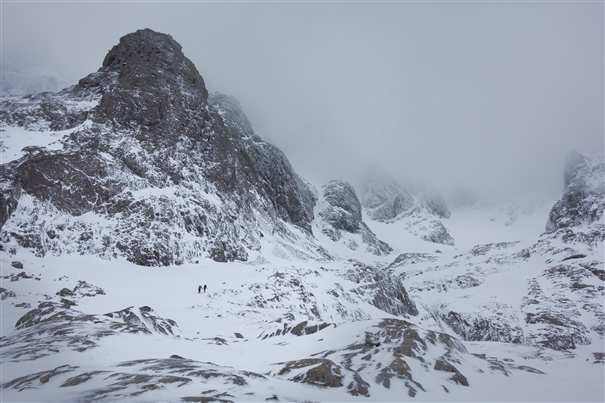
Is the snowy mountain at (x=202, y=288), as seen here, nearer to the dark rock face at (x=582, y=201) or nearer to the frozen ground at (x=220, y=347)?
the frozen ground at (x=220, y=347)

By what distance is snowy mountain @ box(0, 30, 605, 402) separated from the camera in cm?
1045

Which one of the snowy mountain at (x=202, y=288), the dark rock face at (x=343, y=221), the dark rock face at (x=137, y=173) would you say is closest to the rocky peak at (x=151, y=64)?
the dark rock face at (x=137, y=173)

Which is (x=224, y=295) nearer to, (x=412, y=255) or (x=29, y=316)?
(x=29, y=316)

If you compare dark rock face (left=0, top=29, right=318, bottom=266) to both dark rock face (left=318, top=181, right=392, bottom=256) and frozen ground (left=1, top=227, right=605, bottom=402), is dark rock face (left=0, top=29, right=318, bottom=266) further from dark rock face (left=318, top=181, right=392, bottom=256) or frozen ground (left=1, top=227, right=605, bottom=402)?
dark rock face (left=318, top=181, right=392, bottom=256)

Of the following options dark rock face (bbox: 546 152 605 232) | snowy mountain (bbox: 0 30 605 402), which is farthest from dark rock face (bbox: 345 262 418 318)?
dark rock face (bbox: 546 152 605 232)

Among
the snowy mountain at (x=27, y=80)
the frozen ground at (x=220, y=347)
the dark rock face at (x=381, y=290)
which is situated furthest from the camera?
the snowy mountain at (x=27, y=80)

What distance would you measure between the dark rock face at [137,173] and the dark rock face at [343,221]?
52.4 meters

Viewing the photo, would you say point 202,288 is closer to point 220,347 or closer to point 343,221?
point 220,347

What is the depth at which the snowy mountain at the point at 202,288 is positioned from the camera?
10.5 metres

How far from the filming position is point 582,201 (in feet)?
386

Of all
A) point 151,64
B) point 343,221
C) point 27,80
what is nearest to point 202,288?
point 151,64

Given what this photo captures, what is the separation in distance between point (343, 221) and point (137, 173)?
100 m

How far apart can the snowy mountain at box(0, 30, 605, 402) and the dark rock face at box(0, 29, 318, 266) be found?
27 centimetres

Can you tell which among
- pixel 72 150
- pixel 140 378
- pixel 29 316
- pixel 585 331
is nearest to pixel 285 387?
pixel 140 378
